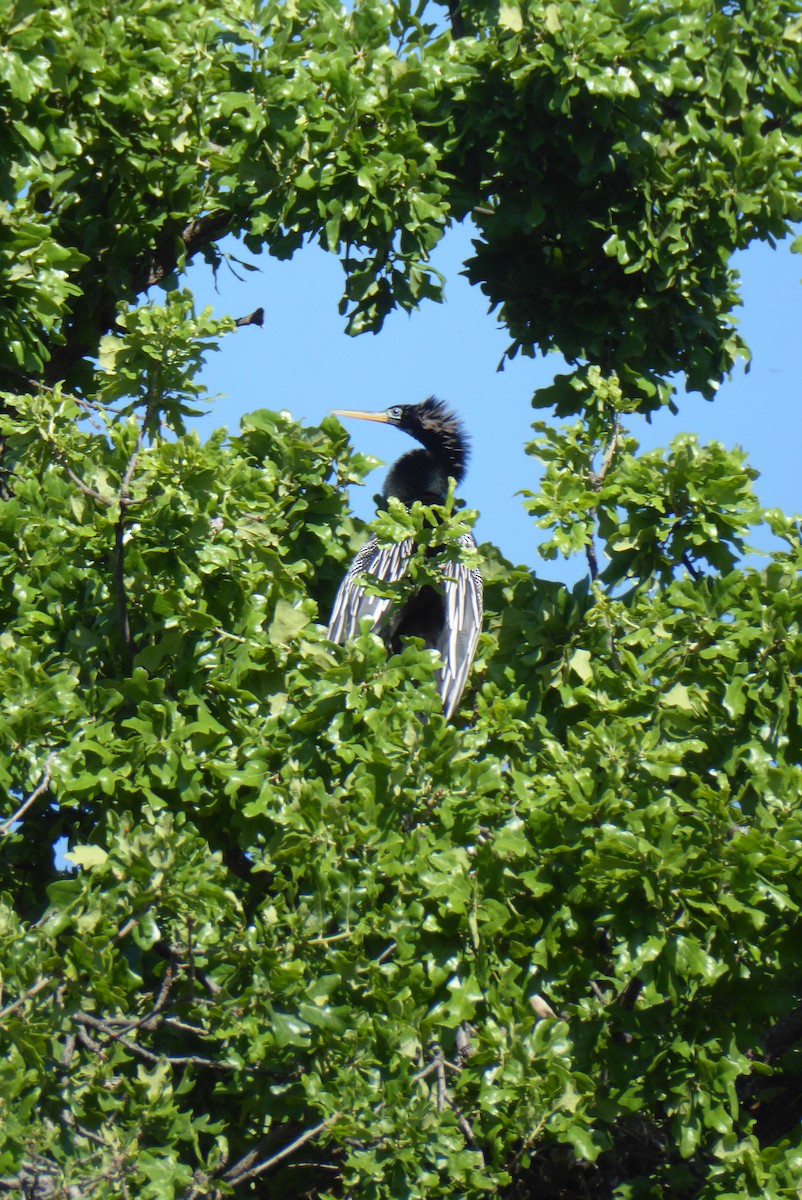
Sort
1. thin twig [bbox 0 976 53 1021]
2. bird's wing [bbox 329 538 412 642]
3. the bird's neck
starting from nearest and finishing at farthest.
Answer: thin twig [bbox 0 976 53 1021], bird's wing [bbox 329 538 412 642], the bird's neck

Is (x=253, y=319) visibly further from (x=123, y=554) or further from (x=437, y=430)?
(x=123, y=554)

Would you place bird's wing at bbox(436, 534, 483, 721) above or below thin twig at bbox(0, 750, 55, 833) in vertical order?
above

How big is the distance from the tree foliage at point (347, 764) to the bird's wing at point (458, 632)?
0.36ft

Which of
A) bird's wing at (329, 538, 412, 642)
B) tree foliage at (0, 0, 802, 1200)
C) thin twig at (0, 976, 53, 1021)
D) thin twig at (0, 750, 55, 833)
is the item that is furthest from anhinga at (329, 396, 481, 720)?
thin twig at (0, 976, 53, 1021)

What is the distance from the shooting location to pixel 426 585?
Result: 17.7ft

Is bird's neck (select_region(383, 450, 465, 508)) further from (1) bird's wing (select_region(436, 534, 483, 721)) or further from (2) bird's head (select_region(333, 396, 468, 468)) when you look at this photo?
(1) bird's wing (select_region(436, 534, 483, 721))

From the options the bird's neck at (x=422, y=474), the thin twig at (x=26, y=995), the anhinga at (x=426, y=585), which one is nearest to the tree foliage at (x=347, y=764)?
the thin twig at (x=26, y=995)

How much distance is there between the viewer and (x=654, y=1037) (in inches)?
168

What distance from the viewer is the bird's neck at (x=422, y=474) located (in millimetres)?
7547

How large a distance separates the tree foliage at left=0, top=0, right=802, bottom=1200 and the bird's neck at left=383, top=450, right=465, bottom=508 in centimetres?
168

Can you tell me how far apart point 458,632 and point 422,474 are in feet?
5.41

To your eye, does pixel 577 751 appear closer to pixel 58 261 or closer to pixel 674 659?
pixel 674 659

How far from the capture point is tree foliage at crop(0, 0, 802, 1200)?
395 cm

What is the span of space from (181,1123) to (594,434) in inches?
109
